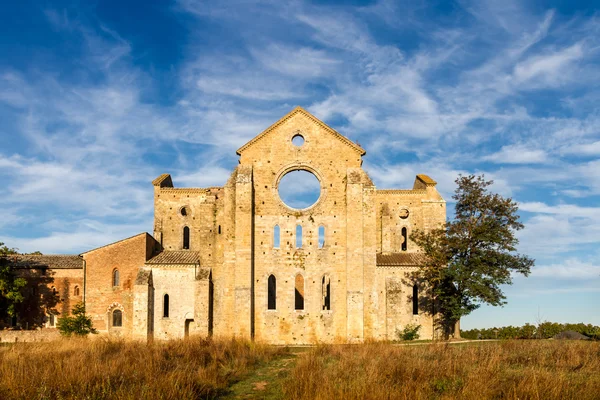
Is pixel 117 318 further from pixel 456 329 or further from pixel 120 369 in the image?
pixel 120 369

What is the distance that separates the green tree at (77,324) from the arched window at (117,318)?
123 centimetres

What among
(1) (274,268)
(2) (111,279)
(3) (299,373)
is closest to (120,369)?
(3) (299,373)

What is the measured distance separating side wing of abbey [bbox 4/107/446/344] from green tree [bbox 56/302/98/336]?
73cm

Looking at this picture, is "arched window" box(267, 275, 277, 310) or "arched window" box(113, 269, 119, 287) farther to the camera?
"arched window" box(113, 269, 119, 287)

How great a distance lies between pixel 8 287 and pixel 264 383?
25221 mm

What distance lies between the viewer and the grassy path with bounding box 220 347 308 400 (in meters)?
14.6

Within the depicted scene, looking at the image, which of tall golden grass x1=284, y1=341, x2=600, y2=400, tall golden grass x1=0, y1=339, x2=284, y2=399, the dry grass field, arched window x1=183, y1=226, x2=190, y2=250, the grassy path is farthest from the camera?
arched window x1=183, y1=226, x2=190, y2=250

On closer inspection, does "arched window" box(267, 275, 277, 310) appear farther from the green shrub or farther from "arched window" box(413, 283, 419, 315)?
"arched window" box(413, 283, 419, 315)

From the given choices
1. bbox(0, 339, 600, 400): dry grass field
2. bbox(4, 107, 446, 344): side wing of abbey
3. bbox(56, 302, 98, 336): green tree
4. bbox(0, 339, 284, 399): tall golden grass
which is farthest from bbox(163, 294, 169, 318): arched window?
bbox(0, 339, 600, 400): dry grass field

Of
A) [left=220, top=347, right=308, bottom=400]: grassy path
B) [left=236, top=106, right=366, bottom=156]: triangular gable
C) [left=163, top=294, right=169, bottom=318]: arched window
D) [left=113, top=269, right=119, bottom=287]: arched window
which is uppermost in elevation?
[left=236, top=106, right=366, bottom=156]: triangular gable

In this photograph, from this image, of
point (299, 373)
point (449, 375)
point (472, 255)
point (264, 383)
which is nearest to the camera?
point (449, 375)

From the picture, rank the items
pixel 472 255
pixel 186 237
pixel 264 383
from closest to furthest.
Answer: pixel 264 383 < pixel 472 255 < pixel 186 237

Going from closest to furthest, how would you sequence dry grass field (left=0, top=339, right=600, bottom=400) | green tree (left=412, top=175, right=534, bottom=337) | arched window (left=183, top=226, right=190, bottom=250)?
dry grass field (left=0, top=339, right=600, bottom=400) → green tree (left=412, top=175, right=534, bottom=337) → arched window (left=183, top=226, right=190, bottom=250)

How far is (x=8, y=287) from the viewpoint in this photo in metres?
34.9
